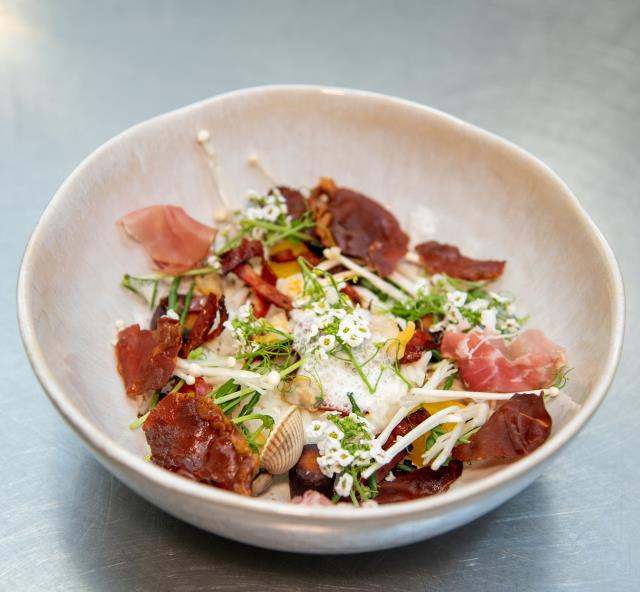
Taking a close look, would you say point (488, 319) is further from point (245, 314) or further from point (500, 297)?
point (245, 314)

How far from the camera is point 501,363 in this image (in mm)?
1699

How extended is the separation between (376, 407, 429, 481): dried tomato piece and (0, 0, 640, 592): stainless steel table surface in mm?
184

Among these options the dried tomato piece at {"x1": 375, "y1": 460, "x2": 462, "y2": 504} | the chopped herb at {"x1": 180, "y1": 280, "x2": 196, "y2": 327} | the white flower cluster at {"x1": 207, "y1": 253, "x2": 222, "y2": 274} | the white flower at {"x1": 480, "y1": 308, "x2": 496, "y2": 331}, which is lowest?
the dried tomato piece at {"x1": 375, "y1": 460, "x2": 462, "y2": 504}

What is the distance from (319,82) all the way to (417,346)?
161cm

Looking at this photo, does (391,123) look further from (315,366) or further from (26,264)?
(26,264)

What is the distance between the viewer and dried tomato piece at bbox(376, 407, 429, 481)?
5.02ft

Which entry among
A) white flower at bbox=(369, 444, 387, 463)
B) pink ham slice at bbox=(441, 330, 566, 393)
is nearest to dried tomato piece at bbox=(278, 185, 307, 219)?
pink ham slice at bbox=(441, 330, 566, 393)

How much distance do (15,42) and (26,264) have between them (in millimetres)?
1853

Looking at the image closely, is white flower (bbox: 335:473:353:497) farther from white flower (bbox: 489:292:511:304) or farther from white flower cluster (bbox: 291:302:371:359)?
white flower (bbox: 489:292:511:304)

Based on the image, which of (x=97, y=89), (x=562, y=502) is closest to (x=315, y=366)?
(x=562, y=502)

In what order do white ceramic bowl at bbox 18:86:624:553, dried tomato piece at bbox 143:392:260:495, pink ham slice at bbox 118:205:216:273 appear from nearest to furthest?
white ceramic bowl at bbox 18:86:624:553
dried tomato piece at bbox 143:392:260:495
pink ham slice at bbox 118:205:216:273

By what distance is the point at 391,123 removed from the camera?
2.10 meters

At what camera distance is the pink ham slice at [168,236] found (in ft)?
6.26

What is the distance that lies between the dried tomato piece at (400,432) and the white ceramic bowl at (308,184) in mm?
125
